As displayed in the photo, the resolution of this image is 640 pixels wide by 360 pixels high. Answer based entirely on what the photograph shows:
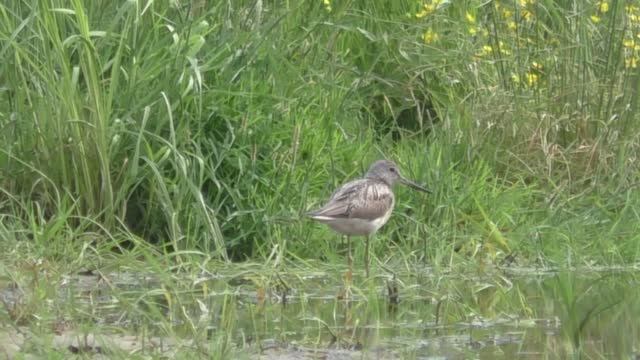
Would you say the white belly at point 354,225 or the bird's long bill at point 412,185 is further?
the bird's long bill at point 412,185

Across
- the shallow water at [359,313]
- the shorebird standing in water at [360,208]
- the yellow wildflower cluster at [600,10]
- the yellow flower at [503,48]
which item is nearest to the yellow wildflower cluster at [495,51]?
the yellow flower at [503,48]

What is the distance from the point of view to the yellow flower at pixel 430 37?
37.4ft

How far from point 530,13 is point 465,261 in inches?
105

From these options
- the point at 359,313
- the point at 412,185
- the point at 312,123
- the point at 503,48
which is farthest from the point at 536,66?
the point at 359,313

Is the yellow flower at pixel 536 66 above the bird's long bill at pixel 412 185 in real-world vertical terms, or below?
above

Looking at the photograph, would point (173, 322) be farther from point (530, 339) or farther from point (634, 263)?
point (634, 263)

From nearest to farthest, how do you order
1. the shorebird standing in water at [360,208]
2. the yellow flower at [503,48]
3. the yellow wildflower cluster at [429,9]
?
1. the shorebird standing in water at [360,208]
2. the yellow flower at [503,48]
3. the yellow wildflower cluster at [429,9]

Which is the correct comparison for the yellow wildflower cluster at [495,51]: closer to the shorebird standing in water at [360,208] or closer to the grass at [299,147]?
the grass at [299,147]

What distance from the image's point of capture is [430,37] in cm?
1141

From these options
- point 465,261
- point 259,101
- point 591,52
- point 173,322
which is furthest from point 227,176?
point 591,52

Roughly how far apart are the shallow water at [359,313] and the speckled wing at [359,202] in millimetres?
303

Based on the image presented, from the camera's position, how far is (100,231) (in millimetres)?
8922

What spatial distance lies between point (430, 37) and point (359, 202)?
106 inches

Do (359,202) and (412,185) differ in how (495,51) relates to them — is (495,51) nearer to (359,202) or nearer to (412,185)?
(412,185)
